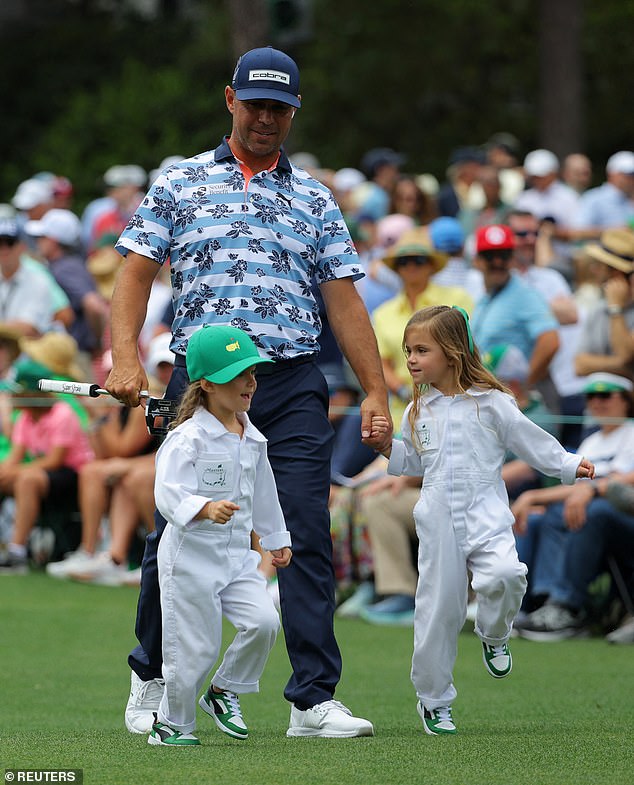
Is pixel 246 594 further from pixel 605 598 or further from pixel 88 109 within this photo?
pixel 88 109

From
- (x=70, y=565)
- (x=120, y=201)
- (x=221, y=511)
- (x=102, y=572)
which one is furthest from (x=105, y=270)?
(x=221, y=511)

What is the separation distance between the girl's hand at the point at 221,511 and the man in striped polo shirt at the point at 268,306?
60 cm

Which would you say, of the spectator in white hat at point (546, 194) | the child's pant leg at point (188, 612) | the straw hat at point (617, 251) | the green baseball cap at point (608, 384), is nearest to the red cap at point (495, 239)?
the straw hat at point (617, 251)

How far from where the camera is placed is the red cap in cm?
1082

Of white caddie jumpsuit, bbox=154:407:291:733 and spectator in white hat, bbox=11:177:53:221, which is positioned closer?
→ white caddie jumpsuit, bbox=154:407:291:733

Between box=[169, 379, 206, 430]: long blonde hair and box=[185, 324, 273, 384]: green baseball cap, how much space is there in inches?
1.6

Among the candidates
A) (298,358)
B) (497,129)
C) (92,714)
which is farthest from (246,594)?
(497,129)

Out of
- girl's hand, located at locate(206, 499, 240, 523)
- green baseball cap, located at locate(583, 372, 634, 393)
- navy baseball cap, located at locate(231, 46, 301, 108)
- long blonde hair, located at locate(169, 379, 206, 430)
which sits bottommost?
girl's hand, located at locate(206, 499, 240, 523)

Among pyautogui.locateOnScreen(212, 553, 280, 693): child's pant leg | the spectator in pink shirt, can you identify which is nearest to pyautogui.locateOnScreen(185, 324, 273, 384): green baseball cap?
pyautogui.locateOnScreen(212, 553, 280, 693): child's pant leg

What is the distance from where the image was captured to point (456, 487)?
661 centimetres

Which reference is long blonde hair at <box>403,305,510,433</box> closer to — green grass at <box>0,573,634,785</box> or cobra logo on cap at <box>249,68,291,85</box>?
cobra logo on cap at <box>249,68,291,85</box>

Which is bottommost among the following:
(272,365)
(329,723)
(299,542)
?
(329,723)

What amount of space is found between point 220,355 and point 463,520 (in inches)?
46.4

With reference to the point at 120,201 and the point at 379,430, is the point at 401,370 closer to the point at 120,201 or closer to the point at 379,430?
the point at 379,430
